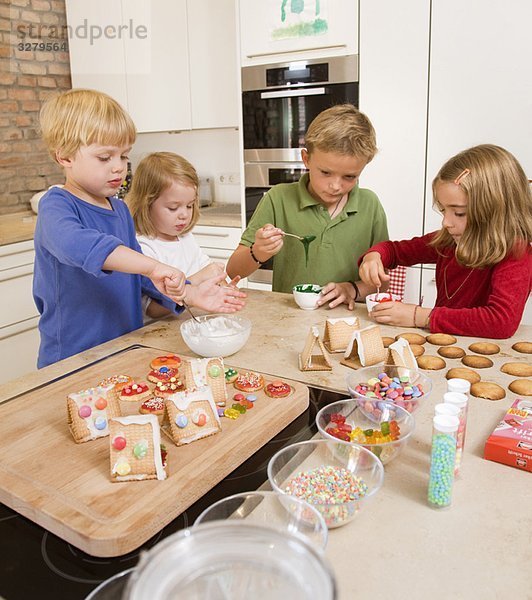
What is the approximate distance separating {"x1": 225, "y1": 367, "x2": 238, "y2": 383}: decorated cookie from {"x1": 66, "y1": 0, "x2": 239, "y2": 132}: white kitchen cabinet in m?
2.44

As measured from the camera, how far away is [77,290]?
4.74 ft

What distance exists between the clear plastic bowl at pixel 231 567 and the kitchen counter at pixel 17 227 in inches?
109

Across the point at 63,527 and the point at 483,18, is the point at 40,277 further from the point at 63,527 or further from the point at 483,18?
the point at 483,18

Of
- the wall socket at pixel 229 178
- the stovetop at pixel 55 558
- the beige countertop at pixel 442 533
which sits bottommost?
the stovetop at pixel 55 558

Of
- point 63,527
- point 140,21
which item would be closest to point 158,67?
point 140,21

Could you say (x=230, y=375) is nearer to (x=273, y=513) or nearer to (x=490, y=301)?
(x=273, y=513)

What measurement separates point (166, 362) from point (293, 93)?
82.2 inches

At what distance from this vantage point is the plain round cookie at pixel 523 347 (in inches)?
51.8

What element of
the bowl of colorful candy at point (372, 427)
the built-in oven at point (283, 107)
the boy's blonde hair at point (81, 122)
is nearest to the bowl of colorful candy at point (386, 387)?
the bowl of colorful candy at point (372, 427)

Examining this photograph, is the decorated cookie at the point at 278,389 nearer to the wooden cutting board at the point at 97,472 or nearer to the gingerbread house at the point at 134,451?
the wooden cutting board at the point at 97,472

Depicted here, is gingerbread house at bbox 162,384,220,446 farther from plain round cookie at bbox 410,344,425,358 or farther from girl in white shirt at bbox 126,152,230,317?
girl in white shirt at bbox 126,152,230,317

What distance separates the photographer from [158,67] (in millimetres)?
3490

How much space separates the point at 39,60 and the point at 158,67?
2.71ft
